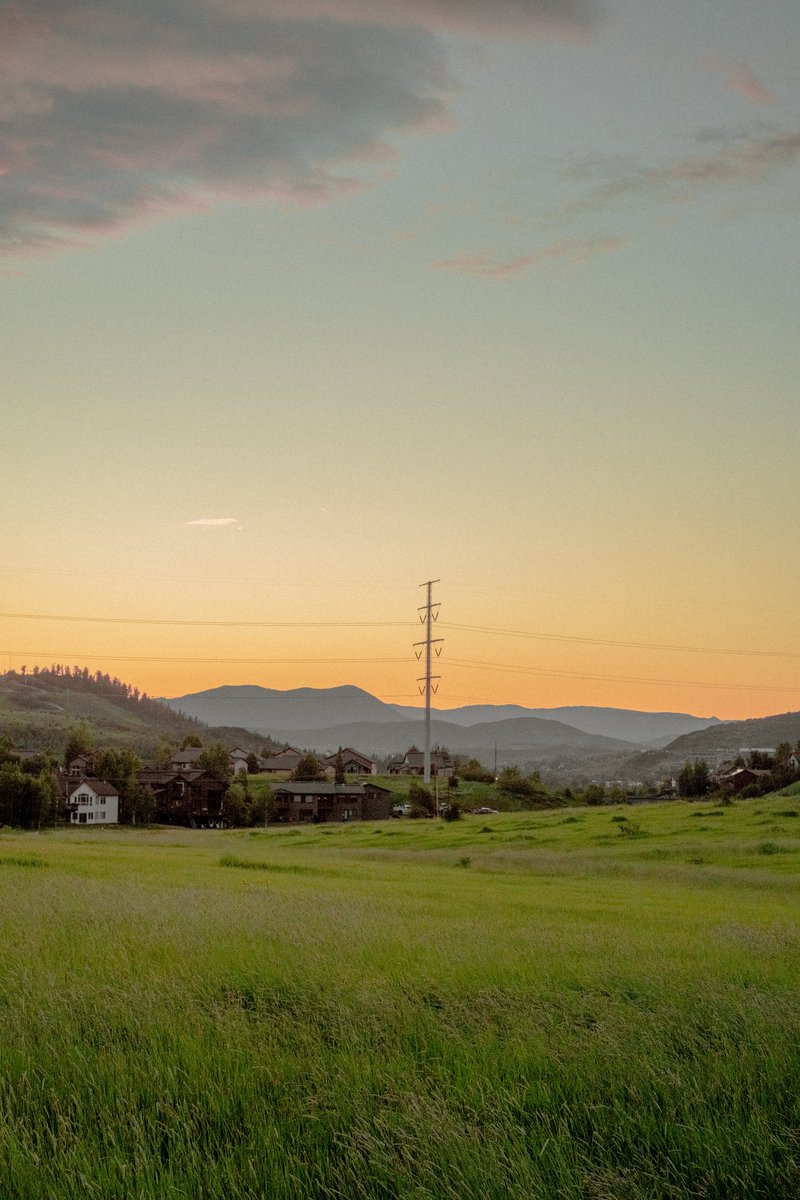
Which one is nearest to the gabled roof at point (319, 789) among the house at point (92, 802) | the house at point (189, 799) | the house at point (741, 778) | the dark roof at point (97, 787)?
the house at point (189, 799)

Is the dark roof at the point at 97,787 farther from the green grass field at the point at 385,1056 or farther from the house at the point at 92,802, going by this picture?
the green grass field at the point at 385,1056

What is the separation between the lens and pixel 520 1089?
27.3 ft

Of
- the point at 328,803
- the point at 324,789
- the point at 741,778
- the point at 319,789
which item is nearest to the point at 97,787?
the point at 319,789

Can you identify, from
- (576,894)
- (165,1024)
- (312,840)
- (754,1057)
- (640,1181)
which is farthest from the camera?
(312,840)

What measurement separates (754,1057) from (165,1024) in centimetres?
606

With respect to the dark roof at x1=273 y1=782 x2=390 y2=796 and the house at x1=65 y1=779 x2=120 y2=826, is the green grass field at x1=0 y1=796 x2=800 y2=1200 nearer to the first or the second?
the dark roof at x1=273 y1=782 x2=390 y2=796

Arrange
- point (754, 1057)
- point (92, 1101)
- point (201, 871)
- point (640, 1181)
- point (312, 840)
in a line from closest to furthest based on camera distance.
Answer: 1. point (640, 1181)
2. point (92, 1101)
3. point (754, 1057)
4. point (201, 871)
5. point (312, 840)

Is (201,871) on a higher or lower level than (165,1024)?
lower

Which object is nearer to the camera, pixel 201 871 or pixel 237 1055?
pixel 237 1055

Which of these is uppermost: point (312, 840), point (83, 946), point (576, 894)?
point (83, 946)

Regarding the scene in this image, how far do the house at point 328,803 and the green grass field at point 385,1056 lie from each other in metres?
135

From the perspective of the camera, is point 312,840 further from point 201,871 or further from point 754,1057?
point 754,1057

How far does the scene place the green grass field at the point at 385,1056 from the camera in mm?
6766

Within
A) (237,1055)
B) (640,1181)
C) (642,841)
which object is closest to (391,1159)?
(640,1181)
